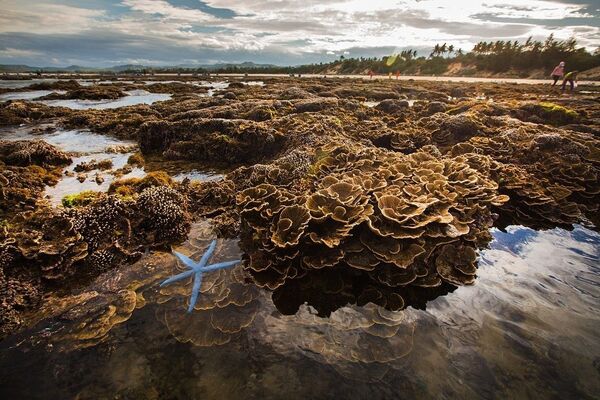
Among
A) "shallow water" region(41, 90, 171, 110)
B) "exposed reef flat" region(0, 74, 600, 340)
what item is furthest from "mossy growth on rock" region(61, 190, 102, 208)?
"shallow water" region(41, 90, 171, 110)

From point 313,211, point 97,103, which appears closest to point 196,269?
point 313,211

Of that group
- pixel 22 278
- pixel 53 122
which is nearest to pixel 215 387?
pixel 22 278

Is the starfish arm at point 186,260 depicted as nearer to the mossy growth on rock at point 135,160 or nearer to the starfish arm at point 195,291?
the starfish arm at point 195,291

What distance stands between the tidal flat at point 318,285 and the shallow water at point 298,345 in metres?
0.02

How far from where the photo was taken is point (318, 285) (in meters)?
5.13

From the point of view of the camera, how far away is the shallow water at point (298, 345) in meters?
3.62

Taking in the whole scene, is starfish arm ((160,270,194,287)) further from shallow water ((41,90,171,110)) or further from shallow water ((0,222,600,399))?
shallow water ((41,90,171,110))

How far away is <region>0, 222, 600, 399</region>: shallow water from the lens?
3621 mm

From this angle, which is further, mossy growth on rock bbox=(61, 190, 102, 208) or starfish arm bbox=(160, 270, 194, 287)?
mossy growth on rock bbox=(61, 190, 102, 208)

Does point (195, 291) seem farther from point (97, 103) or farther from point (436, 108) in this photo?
point (97, 103)

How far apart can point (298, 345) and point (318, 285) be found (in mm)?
1145

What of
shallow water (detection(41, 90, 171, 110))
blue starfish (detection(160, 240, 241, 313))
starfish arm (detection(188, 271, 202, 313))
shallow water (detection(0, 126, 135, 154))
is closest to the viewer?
starfish arm (detection(188, 271, 202, 313))

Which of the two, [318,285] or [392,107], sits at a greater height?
[392,107]

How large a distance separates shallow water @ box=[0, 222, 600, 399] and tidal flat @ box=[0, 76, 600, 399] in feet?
0.07
